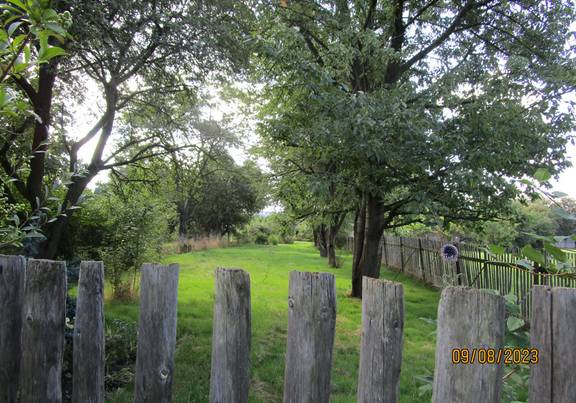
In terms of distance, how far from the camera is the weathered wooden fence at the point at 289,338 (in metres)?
1.26

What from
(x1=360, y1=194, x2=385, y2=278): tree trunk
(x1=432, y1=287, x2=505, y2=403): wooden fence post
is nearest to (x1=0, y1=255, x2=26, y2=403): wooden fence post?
(x1=432, y1=287, x2=505, y2=403): wooden fence post

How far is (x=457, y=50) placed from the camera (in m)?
8.22

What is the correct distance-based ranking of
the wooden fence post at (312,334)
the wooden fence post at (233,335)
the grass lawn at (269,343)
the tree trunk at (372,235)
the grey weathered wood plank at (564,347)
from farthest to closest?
the tree trunk at (372,235)
the grass lawn at (269,343)
the wooden fence post at (233,335)
the wooden fence post at (312,334)
the grey weathered wood plank at (564,347)

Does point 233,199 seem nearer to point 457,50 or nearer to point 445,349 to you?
point 457,50

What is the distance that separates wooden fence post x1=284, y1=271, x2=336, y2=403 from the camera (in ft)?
4.93

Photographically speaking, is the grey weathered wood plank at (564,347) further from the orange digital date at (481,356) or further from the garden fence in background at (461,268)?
the garden fence in background at (461,268)

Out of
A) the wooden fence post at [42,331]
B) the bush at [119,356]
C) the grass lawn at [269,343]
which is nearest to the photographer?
the wooden fence post at [42,331]

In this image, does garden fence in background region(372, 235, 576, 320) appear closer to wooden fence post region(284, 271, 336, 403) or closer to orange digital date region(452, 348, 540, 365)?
orange digital date region(452, 348, 540, 365)

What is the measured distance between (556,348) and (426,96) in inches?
253

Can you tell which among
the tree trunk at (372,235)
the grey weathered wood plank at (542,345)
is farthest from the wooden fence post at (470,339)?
the tree trunk at (372,235)

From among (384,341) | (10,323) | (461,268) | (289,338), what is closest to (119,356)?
(10,323)

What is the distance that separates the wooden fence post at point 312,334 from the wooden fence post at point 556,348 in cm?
67

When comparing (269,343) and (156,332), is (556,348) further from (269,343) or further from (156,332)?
(269,343)

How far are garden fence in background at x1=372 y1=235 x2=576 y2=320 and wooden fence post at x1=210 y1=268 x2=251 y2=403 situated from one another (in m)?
3.58
